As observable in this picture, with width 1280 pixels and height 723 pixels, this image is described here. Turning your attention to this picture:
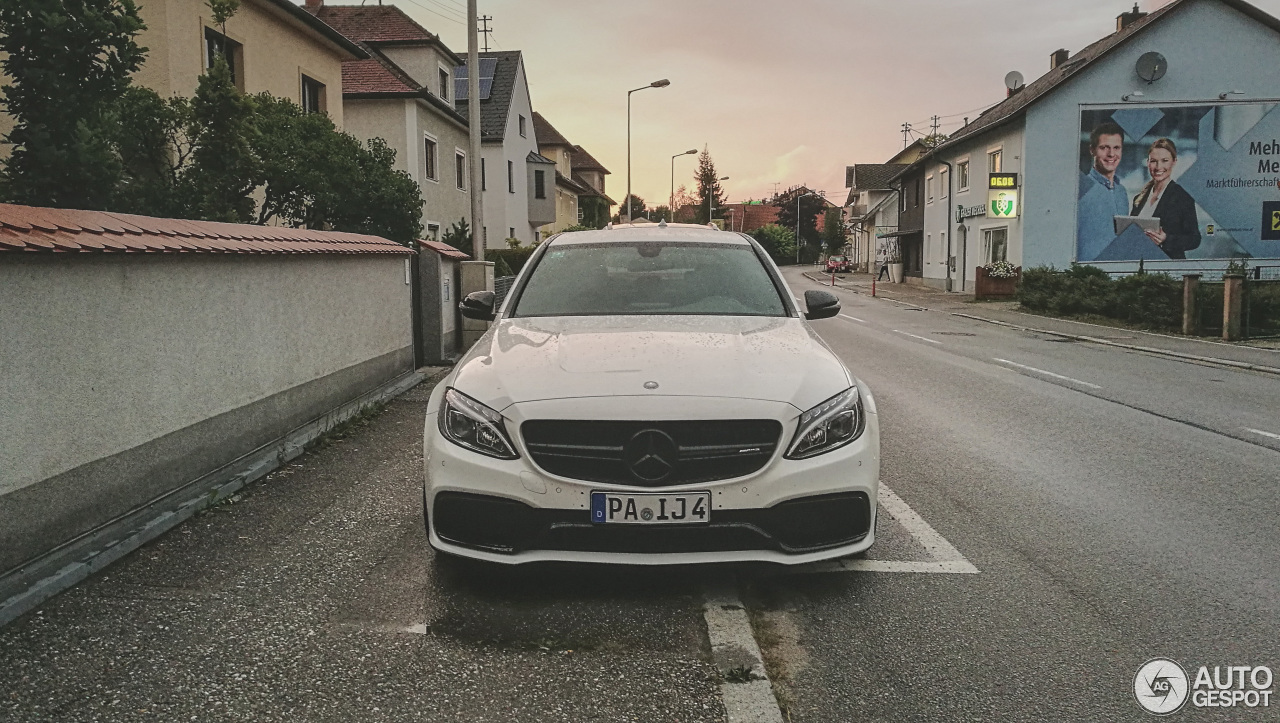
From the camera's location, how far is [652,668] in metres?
3.24

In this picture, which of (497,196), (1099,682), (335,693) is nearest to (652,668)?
(335,693)

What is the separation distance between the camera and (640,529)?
11.9 feet

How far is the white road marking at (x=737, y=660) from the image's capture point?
291cm

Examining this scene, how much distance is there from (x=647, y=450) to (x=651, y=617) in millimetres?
670

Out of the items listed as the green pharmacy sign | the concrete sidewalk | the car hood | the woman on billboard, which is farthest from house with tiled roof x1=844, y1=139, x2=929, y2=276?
the car hood

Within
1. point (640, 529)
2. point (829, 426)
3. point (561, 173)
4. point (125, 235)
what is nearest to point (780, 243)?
point (561, 173)

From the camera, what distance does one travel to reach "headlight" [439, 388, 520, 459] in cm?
374

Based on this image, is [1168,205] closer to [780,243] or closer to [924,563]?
[924,563]

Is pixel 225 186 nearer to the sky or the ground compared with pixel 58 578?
nearer to the sky

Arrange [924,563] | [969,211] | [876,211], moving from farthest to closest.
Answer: [876,211] → [969,211] → [924,563]

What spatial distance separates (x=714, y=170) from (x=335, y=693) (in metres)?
146

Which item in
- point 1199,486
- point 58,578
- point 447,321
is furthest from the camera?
point 447,321

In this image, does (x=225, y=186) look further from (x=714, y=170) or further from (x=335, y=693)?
(x=714, y=170)

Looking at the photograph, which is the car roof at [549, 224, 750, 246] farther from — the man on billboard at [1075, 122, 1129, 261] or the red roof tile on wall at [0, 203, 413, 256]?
the man on billboard at [1075, 122, 1129, 261]
